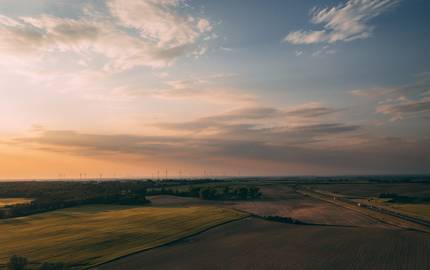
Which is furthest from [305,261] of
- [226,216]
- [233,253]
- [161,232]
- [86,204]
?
[86,204]

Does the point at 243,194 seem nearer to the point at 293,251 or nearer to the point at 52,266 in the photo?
the point at 293,251

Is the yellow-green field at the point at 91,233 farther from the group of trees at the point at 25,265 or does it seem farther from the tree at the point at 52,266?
the group of trees at the point at 25,265

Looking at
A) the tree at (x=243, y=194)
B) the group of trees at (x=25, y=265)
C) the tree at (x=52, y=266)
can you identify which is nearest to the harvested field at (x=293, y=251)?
the tree at (x=52, y=266)

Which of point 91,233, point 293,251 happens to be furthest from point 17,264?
point 293,251

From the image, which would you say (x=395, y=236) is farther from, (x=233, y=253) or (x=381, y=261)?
(x=233, y=253)

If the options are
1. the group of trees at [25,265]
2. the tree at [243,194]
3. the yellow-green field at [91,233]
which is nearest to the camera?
the group of trees at [25,265]

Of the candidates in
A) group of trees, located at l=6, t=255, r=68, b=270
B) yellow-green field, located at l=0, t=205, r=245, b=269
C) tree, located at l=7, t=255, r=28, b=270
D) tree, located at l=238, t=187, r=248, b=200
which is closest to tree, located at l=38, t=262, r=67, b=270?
group of trees, located at l=6, t=255, r=68, b=270
